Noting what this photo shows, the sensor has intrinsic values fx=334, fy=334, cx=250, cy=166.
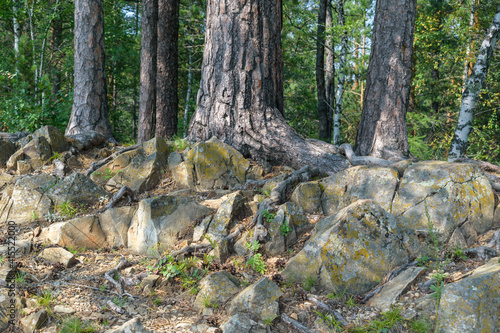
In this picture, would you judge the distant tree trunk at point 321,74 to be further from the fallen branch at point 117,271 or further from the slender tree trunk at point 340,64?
the fallen branch at point 117,271

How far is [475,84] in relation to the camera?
7.71 meters

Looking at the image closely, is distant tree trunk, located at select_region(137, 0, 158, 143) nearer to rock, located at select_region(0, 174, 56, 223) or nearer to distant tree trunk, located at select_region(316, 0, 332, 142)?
rock, located at select_region(0, 174, 56, 223)

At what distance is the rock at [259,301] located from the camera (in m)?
2.96

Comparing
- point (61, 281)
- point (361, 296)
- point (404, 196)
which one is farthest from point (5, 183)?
point (404, 196)

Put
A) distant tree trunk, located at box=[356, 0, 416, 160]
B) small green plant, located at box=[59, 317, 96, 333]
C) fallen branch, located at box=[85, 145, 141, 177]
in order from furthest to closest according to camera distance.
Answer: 1. fallen branch, located at box=[85, 145, 141, 177]
2. distant tree trunk, located at box=[356, 0, 416, 160]
3. small green plant, located at box=[59, 317, 96, 333]

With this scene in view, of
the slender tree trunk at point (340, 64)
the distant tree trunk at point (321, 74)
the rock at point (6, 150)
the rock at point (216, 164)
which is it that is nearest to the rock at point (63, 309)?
the rock at point (216, 164)

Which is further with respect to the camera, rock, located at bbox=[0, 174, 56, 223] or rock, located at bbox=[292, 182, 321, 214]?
rock, located at bbox=[0, 174, 56, 223]

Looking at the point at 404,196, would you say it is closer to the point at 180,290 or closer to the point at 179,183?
the point at 180,290

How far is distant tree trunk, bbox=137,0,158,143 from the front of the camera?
29.4 feet

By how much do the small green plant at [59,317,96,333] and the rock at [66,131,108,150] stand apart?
4.07 metres

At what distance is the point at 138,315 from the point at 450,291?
106 inches

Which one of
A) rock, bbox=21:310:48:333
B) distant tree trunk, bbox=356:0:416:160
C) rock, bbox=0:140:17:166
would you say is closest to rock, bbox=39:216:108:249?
rock, bbox=21:310:48:333

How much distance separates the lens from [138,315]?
3.06 metres

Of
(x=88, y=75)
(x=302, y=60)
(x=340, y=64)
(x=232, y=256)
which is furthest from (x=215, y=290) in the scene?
(x=302, y=60)
